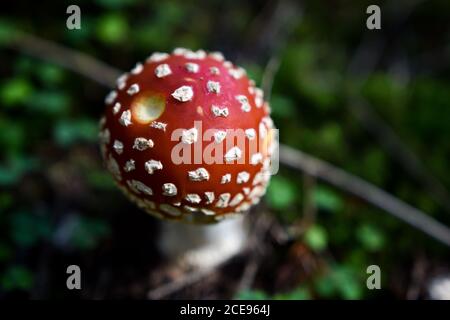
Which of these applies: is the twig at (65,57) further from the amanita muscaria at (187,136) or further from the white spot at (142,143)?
the white spot at (142,143)

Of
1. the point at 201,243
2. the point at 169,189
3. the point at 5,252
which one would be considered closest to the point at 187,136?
the point at 169,189

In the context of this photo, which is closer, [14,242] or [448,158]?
[14,242]

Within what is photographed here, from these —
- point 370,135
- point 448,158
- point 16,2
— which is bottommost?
point 448,158

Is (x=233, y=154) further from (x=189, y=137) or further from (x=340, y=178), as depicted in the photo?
(x=340, y=178)

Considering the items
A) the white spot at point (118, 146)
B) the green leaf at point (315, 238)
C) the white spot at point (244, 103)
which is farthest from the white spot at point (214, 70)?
the green leaf at point (315, 238)

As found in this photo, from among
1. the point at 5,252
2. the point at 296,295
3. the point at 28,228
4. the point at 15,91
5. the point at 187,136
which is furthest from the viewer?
the point at 15,91
